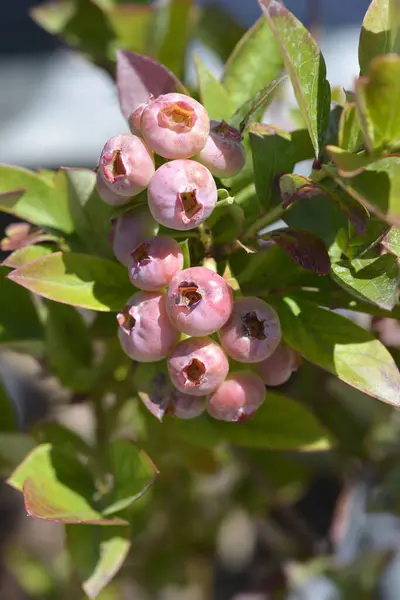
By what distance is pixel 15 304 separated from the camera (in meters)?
0.59

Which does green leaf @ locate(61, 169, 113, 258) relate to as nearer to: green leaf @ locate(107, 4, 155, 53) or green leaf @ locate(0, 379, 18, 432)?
green leaf @ locate(0, 379, 18, 432)

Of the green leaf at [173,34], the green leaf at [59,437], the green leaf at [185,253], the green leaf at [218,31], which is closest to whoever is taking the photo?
the green leaf at [185,253]

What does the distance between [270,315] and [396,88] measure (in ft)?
0.47

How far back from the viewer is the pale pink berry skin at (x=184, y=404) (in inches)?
17.6

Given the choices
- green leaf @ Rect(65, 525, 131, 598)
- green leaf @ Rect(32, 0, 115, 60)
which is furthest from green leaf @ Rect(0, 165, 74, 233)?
green leaf @ Rect(32, 0, 115, 60)

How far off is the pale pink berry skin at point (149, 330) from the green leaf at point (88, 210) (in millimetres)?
104

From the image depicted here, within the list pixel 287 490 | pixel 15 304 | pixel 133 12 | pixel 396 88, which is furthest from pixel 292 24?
pixel 287 490

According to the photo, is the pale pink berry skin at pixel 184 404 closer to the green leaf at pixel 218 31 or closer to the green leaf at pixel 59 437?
the green leaf at pixel 59 437

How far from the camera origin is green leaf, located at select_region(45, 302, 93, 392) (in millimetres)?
566

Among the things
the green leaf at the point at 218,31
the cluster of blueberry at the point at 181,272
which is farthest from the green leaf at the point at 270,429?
the green leaf at the point at 218,31

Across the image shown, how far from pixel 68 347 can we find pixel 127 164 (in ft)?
0.77

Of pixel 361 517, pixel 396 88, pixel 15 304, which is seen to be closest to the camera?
pixel 396 88

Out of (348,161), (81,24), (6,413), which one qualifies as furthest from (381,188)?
(81,24)

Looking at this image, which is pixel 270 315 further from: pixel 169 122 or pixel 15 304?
pixel 15 304
